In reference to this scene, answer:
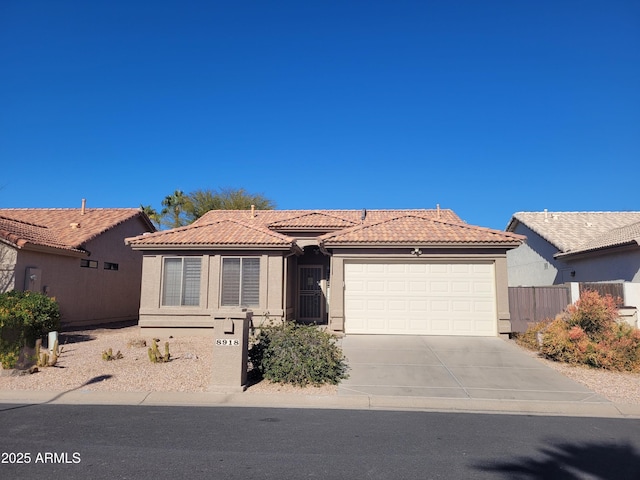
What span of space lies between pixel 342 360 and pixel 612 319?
6955 millimetres

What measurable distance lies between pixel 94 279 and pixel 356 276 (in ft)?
39.9

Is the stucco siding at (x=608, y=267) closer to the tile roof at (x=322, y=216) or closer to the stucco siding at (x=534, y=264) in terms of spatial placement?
the stucco siding at (x=534, y=264)

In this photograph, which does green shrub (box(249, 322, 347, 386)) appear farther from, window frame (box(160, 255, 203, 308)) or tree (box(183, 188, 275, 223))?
tree (box(183, 188, 275, 223))

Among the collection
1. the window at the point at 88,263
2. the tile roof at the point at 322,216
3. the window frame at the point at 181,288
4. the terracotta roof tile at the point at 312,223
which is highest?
the tile roof at the point at 322,216

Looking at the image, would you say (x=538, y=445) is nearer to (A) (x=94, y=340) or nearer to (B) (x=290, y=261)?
(B) (x=290, y=261)

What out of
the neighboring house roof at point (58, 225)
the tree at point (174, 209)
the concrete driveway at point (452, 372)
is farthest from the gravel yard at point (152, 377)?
the tree at point (174, 209)

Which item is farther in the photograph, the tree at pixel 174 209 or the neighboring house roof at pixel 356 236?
the tree at pixel 174 209

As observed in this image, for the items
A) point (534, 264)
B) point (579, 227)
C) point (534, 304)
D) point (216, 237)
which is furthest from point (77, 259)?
point (579, 227)

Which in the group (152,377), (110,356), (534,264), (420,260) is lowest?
(152,377)

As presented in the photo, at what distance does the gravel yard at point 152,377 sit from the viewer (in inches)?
367

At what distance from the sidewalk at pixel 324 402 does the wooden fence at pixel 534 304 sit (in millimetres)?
6699

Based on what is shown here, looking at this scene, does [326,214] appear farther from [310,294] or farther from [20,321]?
[20,321]

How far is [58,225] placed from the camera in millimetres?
21938

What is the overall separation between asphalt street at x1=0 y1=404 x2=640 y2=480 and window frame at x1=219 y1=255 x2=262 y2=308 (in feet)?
26.1
